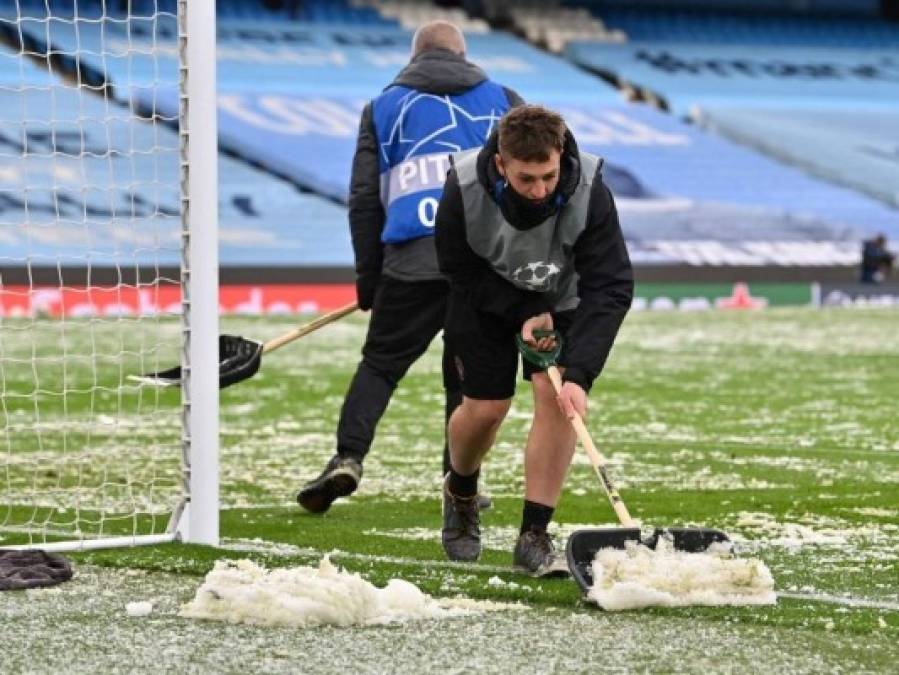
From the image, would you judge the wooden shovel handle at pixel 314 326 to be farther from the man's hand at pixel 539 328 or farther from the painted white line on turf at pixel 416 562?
the man's hand at pixel 539 328

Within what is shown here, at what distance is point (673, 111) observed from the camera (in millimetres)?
38469

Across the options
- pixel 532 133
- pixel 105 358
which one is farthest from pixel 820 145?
pixel 532 133

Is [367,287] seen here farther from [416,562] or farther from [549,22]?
[549,22]

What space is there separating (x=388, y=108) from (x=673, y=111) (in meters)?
31.5

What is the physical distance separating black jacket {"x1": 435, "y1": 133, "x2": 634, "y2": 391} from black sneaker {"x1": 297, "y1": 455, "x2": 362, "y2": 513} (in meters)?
1.60

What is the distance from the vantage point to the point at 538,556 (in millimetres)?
5770

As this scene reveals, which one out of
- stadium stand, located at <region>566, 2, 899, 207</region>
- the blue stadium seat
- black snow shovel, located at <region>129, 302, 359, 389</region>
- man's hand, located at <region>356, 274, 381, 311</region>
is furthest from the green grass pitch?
the blue stadium seat

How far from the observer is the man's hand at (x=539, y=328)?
586cm

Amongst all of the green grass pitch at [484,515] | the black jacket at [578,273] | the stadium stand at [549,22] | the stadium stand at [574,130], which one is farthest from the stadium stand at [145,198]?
the black jacket at [578,273]

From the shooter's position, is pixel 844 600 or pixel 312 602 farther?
pixel 844 600

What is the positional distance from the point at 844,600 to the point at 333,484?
2.62 meters

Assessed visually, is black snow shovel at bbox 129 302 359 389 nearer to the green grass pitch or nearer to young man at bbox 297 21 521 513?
young man at bbox 297 21 521 513

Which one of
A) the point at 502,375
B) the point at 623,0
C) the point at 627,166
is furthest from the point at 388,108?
the point at 623,0

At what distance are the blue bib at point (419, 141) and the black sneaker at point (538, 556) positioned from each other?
6.21ft
